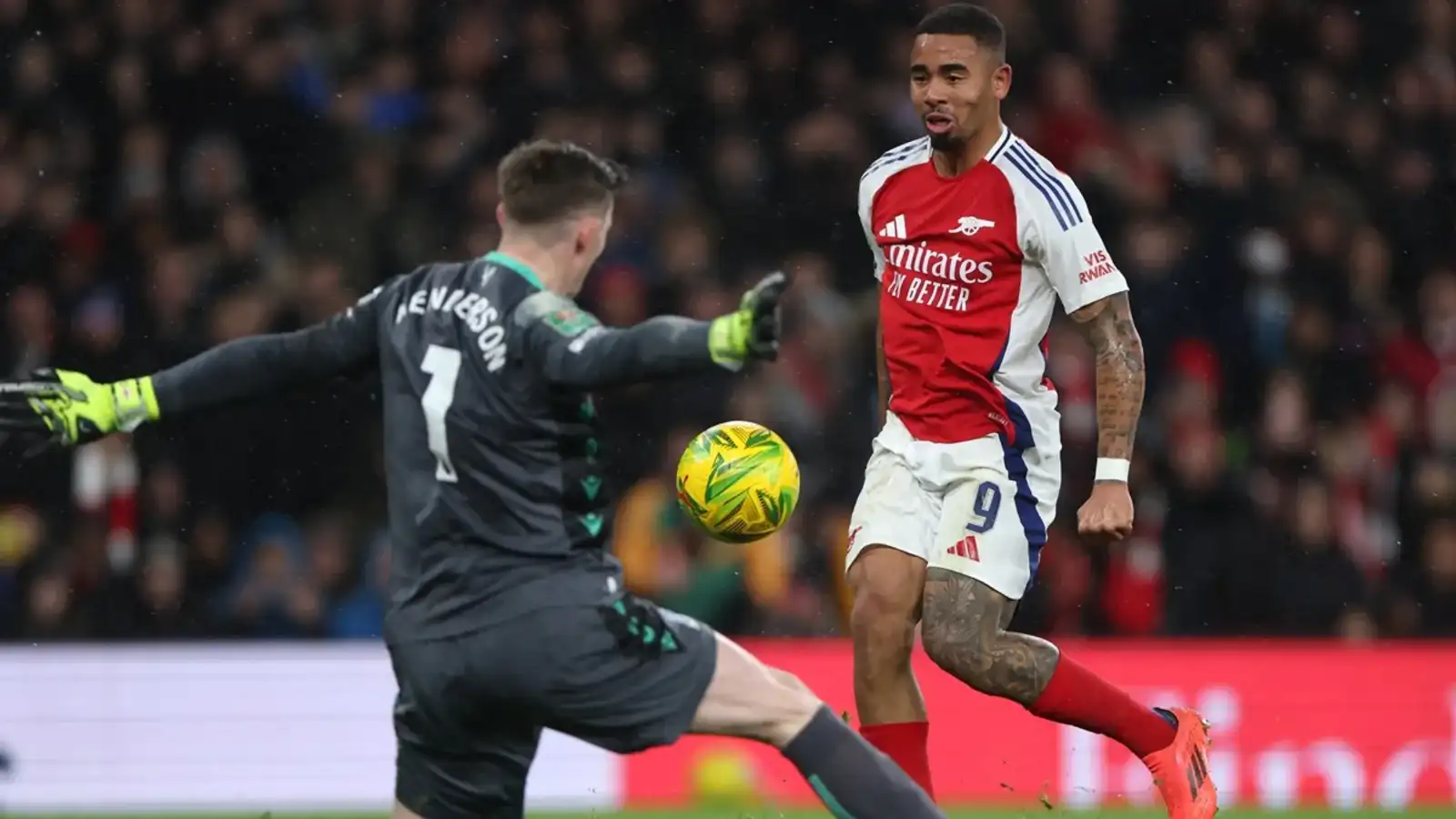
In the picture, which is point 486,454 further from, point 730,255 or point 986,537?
point 730,255

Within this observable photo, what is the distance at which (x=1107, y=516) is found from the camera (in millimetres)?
5992

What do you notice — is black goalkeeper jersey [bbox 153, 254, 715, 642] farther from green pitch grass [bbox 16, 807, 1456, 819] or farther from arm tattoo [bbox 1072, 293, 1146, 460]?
green pitch grass [bbox 16, 807, 1456, 819]

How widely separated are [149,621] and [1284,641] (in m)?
5.89

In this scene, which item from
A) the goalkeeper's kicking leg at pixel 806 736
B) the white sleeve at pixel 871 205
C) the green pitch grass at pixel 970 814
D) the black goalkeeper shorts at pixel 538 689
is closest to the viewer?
the black goalkeeper shorts at pixel 538 689

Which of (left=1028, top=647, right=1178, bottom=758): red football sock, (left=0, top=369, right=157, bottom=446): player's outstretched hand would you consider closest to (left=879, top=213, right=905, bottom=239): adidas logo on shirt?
(left=1028, top=647, right=1178, bottom=758): red football sock

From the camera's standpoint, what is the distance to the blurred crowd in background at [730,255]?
11.4 meters

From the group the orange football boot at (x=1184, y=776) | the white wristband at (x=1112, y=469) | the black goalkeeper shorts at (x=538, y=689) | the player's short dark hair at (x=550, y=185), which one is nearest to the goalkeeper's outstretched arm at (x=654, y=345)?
the player's short dark hair at (x=550, y=185)

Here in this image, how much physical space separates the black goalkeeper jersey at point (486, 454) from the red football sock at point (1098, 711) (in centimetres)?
178

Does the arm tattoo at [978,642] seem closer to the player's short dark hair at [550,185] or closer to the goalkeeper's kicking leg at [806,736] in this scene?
the goalkeeper's kicking leg at [806,736]

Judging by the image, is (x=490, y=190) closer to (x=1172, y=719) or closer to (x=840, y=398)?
(x=840, y=398)

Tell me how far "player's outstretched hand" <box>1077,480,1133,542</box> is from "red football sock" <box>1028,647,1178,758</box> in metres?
0.44

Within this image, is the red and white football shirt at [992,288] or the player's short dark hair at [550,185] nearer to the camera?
the player's short dark hair at [550,185]

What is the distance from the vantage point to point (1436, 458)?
1252 cm

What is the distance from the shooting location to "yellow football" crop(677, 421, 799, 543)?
19.7 ft
